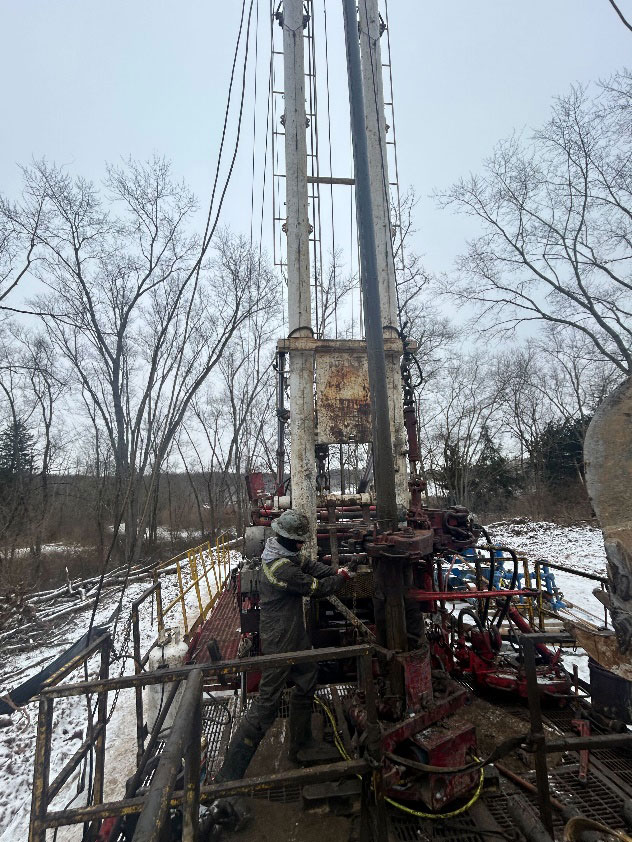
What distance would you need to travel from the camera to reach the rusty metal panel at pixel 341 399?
598 cm

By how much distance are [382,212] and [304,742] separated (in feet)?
22.5

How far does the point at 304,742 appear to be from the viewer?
12.4 feet

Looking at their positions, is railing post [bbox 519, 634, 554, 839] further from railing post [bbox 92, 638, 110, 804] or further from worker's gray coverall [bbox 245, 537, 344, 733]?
railing post [bbox 92, 638, 110, 804]

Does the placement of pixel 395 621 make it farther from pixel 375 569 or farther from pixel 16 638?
pixel 16 638

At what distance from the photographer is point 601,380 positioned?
2944cm

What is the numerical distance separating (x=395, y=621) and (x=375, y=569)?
1.44ft

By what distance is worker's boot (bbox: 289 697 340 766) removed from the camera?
3613 mm

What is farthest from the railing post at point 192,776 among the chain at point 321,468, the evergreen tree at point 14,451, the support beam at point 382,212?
the evergreen tree at point 14,451

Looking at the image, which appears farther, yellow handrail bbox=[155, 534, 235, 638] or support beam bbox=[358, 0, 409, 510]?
yellow handrail bbox=[155, 534, 235, 638]

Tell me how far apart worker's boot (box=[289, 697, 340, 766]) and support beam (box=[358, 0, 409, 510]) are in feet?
9.88

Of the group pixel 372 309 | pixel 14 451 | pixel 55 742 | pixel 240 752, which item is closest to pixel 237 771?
pixel 240 752

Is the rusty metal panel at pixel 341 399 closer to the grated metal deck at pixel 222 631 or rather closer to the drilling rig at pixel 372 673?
the drilling rig at pixel 372 673

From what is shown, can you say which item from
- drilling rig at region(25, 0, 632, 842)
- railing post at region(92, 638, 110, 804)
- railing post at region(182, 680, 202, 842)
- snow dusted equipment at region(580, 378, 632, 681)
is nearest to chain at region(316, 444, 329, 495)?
drilling rig at region(25, 0, 632, 842)

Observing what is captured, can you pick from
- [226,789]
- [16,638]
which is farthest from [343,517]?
[16,638]
